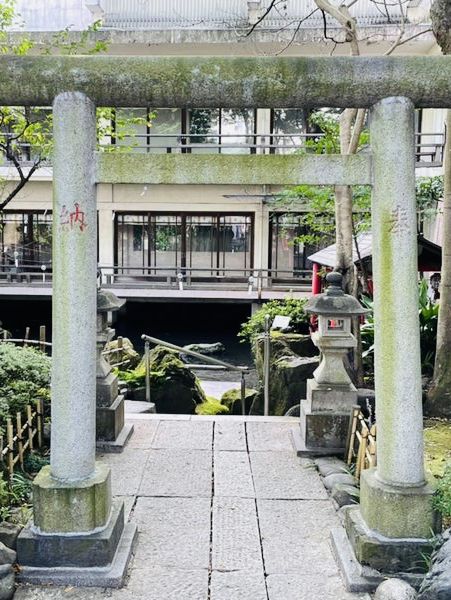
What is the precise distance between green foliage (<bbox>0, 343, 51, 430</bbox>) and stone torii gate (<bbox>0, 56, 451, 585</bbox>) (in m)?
1.97

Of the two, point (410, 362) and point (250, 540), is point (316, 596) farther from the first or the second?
point (410, 362)

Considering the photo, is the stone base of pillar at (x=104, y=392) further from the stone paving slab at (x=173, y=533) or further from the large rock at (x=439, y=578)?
the large rock at (x=439, y=578)

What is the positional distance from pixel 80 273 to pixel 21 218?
75.8ft

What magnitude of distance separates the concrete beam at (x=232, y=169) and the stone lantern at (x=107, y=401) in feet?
10.0

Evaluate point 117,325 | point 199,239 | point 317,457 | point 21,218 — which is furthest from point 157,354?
point 21,218

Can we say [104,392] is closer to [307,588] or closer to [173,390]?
[173,390]

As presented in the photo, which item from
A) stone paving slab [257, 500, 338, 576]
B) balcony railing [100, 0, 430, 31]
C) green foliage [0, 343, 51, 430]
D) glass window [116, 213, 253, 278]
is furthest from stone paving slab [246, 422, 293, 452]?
glass window [116, 213, 253, 278]

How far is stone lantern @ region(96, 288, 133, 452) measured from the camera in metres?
7.24

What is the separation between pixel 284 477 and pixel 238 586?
2121 mm

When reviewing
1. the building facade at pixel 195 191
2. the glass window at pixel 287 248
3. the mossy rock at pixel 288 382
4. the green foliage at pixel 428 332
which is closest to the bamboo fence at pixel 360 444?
the mossy rock at pixel 288 382

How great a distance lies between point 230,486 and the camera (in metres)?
6.26

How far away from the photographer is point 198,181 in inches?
184

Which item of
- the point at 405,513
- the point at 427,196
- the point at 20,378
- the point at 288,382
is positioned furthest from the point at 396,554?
the point at 427,196

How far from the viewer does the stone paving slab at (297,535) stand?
189 inches
